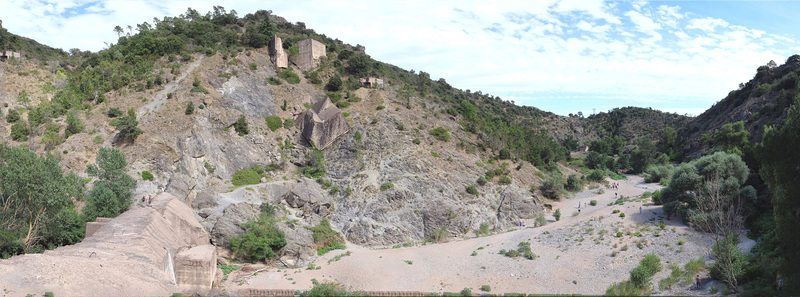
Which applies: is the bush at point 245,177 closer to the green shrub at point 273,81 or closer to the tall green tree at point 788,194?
the green shrub at point 273,81

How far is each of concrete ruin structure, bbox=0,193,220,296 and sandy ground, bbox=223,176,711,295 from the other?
298cm

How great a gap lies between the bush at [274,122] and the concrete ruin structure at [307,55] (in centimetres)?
1452

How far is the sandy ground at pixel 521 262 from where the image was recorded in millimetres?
24734

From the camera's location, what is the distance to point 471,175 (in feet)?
154

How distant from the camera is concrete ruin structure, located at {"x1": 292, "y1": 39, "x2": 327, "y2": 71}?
6331 centimetres

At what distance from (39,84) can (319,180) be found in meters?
36.5

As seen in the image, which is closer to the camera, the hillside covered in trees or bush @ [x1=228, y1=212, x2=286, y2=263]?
the hillside covered in trees

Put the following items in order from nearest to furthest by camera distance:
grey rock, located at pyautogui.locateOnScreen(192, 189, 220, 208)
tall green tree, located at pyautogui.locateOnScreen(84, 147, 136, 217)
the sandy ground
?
the sandy ground, tall green tree, located at pyautogui.locateOnScreen(84, 147, 136, 217), grey rock, located at pyautogui.locateOnScreen(192, 189, 220, 208)

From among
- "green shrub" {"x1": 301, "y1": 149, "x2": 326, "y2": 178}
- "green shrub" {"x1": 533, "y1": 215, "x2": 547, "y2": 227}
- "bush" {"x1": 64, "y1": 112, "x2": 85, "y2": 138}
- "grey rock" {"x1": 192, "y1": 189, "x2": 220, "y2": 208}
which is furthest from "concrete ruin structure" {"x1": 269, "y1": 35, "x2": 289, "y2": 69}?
"green shrub" {"x1": 533, "y1": 215, "x2": 547, "y2": 227}

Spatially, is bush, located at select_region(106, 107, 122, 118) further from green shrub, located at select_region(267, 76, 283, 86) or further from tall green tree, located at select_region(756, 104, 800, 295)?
tall green tree, located at select_region(756, 104, 800, 295)

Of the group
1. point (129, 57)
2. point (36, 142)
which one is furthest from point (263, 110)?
point (36, 142)

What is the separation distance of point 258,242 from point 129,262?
9997mm

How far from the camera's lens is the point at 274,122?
50.9 metres

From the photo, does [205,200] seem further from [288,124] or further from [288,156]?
[288,124]
